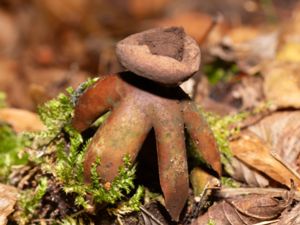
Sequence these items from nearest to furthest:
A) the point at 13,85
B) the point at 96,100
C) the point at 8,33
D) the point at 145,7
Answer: the point at 96,100, the point at 13,85, the point at 8,33, the point at 145,7

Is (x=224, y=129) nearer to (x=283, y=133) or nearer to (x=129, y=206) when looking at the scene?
(x=283, y=133)

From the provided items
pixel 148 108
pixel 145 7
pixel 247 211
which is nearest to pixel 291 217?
pixel 247 211

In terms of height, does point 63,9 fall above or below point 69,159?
below

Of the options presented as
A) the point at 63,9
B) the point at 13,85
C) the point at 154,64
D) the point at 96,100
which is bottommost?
the point at 13,85

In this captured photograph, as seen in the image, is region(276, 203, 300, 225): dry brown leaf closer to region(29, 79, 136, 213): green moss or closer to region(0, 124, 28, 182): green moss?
region(29, 79, 136, 213): green moss

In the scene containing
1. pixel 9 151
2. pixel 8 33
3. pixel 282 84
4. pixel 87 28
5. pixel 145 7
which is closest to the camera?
pixel 9 151

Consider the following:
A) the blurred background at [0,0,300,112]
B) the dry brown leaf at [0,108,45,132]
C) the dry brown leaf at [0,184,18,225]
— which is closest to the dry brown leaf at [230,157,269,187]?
the dry brown leaf at [0,184,18,225]

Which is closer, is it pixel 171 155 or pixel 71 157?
pixel 171 155
